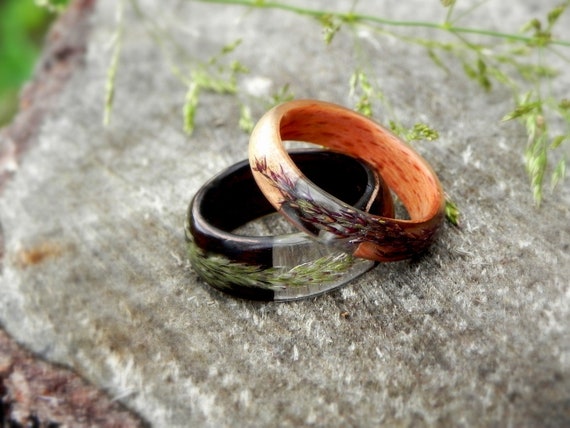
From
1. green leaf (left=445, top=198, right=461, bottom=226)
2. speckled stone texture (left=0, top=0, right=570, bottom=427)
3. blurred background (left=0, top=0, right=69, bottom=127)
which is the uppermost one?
green leaf (left=445, top=198, right=461, bottom=226)

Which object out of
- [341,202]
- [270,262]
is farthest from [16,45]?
[341,202]

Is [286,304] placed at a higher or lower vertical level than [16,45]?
higher

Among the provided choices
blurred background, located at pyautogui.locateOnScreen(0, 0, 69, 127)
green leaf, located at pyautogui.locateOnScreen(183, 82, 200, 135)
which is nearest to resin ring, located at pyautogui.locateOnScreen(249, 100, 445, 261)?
green leaf, located at pyautogui.locateOnScreen(183, 82, 200, 135)

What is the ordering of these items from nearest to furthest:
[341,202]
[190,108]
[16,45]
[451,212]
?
1. [341,202]
2. [451,212]
3. [190,108]
4. [16,45]

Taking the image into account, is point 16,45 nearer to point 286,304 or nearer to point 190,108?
point 190,108

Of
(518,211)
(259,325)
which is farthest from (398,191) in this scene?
(259,325)

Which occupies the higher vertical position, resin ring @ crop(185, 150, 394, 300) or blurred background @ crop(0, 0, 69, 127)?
resin ring @ crop(185, 150, 394, 300)

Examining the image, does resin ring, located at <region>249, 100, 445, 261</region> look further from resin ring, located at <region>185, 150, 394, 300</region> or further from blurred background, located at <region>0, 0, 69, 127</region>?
blurred background, located at <region>0, 0, 69, 127</region>
